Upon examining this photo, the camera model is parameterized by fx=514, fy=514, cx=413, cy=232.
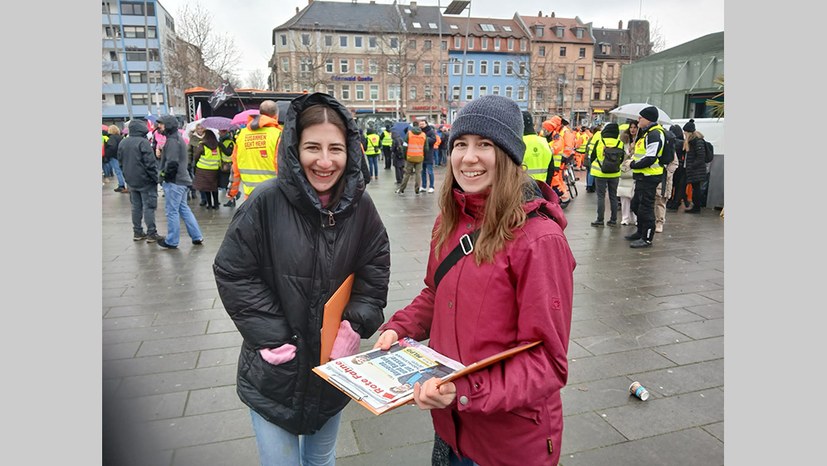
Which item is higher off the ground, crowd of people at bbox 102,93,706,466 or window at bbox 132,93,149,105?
window at bbox 132,93,149,105

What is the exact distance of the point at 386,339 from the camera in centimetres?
194

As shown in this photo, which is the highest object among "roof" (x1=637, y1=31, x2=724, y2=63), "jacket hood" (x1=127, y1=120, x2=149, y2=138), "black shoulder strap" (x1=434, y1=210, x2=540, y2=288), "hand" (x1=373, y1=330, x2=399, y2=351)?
"roof" (x1=637, y1=31, x2=724, y2=63)

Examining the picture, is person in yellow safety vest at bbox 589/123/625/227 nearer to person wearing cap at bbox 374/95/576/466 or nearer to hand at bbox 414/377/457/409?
person wearing cap at bbox 374/95/576/466

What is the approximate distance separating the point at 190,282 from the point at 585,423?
5076mm

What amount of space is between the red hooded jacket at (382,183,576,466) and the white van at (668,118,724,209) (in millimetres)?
11971

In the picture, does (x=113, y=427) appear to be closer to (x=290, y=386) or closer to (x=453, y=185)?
(x=290, y=386)

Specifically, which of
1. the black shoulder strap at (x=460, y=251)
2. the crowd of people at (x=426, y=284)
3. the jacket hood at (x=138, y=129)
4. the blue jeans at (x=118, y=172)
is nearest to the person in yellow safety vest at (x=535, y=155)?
the jacket hood at (x=138, y=129)

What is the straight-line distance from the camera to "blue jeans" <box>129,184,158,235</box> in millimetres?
8562

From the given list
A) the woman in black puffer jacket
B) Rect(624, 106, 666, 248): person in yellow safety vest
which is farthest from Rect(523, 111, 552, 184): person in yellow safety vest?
the woman in black puffer jacket

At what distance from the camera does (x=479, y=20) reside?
6962 cm

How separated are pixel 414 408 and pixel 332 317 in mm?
1755

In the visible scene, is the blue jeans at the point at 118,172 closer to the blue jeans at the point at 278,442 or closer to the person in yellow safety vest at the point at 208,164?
the person in yellow safety vest at the point at 208,164

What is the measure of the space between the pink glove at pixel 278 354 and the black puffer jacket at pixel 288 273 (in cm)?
2

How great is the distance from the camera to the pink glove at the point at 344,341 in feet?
6.75
